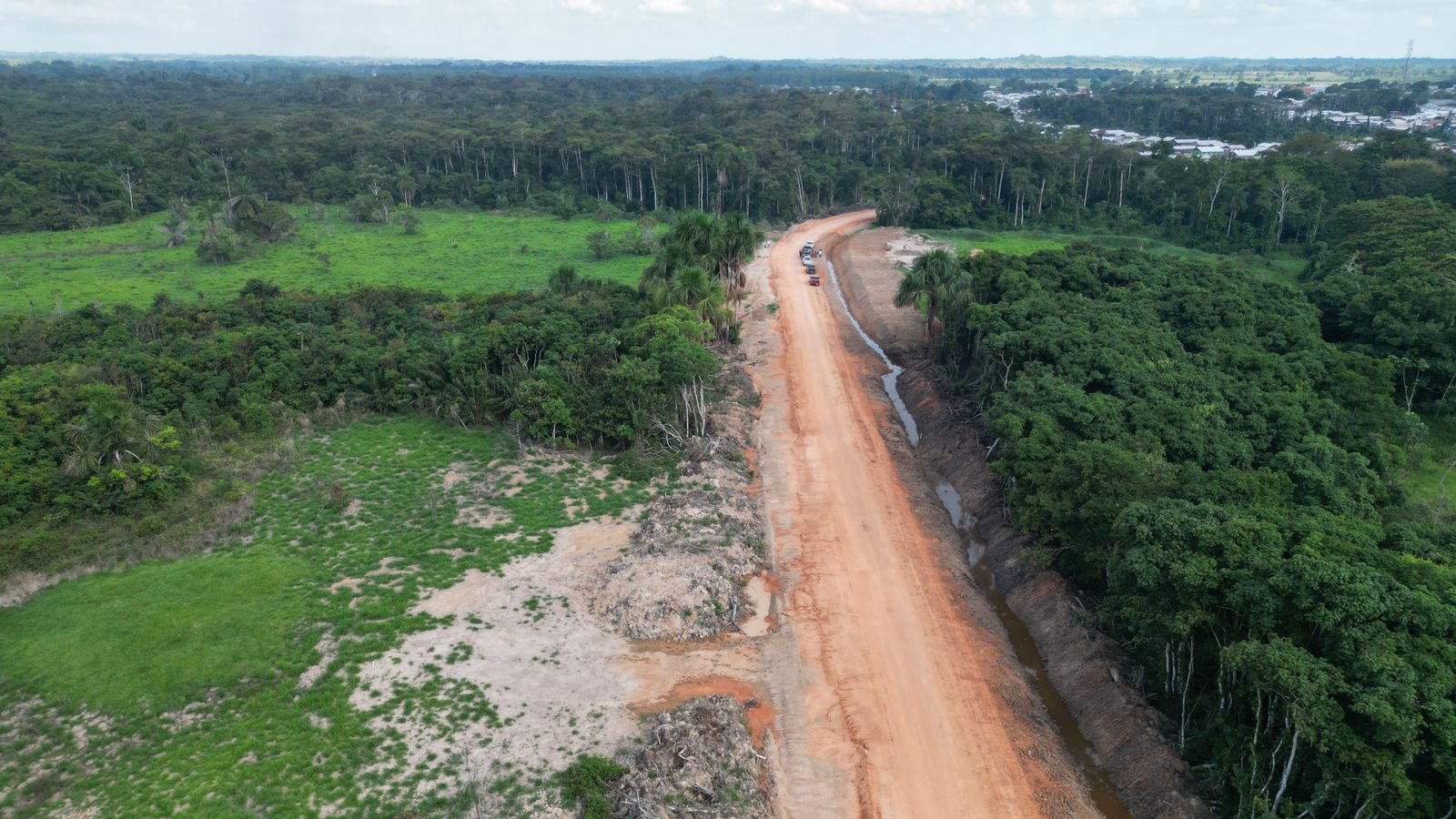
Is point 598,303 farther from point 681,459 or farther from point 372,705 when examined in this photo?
point 372,705

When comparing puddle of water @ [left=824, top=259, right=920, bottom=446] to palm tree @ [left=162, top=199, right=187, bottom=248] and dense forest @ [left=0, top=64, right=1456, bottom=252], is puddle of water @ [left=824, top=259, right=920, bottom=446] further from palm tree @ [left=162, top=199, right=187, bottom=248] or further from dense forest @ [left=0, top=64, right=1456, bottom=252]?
palm tree @ [left=162, top=199, right=187, bottom=248]

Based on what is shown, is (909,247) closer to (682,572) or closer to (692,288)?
(692,288)

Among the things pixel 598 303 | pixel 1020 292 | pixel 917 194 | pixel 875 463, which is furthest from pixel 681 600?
pixel 917 194

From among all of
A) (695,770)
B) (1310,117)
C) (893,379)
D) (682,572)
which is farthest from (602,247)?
(1310,117)

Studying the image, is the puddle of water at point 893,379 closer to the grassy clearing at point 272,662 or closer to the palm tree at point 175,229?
the grassy clearing at point 272,662

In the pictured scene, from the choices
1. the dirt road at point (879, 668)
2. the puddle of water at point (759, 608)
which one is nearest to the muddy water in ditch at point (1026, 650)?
the dirt road at point (879, 668)

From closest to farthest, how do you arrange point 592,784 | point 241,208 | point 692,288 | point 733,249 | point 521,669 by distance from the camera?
point 592,784 < point 521,669 < point 692,288 < point 733,249 < point 241,208
